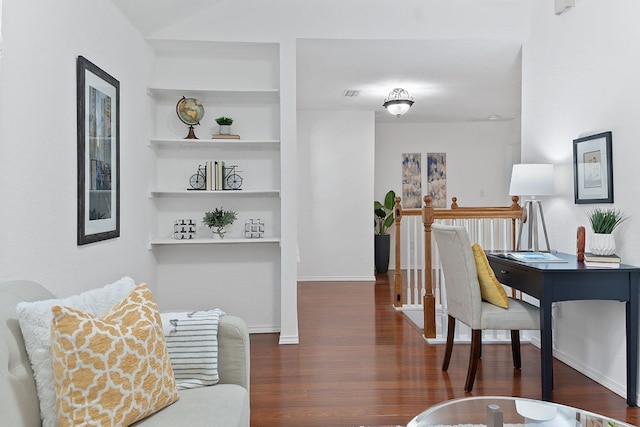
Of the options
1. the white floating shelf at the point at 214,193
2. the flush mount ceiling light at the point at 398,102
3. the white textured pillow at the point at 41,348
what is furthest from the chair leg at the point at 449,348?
the flush mount ceiling light at the point at 398,102

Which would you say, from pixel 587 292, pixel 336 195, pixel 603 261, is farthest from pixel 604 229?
pixel 336 195

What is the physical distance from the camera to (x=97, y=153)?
283 cm

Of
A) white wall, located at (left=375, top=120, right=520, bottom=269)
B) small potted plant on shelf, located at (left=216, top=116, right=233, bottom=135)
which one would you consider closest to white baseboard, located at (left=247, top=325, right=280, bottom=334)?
small potted plant on shelf, located at (left=216, top=116, right=233, bottom=135)

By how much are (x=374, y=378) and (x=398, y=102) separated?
3285 millimetres

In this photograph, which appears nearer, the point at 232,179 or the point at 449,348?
the point at 449,348

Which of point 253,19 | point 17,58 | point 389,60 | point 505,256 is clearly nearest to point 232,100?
point 253,19

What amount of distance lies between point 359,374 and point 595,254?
162 centimetres

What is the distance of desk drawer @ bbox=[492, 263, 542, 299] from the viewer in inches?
109

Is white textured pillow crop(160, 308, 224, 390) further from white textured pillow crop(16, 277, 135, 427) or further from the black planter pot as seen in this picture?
the black planter pot

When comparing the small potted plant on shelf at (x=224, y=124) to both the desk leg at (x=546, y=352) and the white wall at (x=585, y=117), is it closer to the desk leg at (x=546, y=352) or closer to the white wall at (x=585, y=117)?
the white wall at (x=585, y=117)

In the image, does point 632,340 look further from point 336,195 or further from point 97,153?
point 336,195

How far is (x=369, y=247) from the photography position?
6953 mm

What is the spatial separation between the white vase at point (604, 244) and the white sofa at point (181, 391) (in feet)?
7.07

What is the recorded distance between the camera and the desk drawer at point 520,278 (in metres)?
2.77
